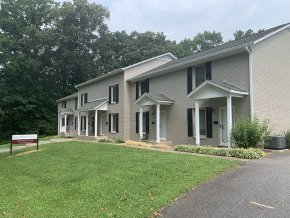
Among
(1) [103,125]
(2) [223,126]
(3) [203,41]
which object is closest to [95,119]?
(1) [103,125]

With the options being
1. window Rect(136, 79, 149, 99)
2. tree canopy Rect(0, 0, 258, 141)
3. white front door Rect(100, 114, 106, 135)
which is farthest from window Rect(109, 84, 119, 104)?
tree canopy Rect(0, 0, 258, 141)

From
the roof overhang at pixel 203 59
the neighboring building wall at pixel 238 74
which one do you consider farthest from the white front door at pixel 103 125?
the neighboring building wall at pixel 238 74

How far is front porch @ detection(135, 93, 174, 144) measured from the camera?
67.8ft

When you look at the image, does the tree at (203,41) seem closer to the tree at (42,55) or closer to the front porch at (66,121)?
the tree at (42,55)

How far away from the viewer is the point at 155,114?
2264 cm

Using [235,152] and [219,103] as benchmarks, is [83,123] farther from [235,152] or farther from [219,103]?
[235,152]

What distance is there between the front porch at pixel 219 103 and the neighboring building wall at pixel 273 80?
123cm

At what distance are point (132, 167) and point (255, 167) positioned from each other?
415 cm

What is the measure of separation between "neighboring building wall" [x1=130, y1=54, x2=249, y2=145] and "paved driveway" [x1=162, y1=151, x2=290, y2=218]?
7607 mm

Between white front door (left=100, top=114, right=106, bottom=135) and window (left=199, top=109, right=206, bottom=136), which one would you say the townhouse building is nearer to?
window (left=199, top=109, right=206, bottom=136)

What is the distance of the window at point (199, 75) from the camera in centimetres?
1869

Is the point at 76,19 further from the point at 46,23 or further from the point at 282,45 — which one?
the point at 282,45

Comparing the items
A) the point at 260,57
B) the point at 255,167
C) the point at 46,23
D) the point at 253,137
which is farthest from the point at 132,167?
the point at 46,23

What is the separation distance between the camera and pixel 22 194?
26.8 ft
